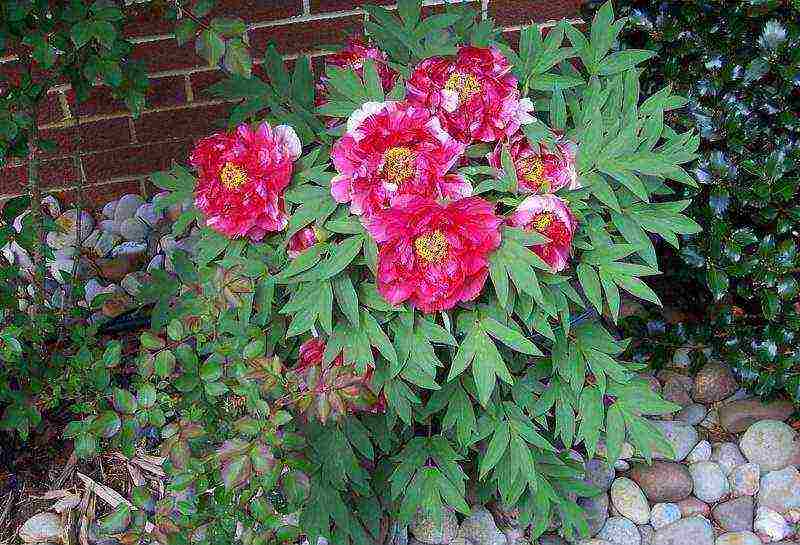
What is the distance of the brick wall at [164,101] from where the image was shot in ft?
7.86

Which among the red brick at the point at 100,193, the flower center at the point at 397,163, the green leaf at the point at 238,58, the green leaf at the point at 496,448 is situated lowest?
the red brick at the point at 100,193

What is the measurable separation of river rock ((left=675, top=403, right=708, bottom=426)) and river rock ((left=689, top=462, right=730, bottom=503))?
15 cm

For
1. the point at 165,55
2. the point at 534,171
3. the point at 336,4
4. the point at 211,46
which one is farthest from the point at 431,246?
the point at 165,55

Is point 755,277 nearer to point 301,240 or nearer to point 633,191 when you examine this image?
point 633,191

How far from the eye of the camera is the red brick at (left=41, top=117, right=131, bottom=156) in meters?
2.49

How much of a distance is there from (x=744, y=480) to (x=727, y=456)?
0.07 metres

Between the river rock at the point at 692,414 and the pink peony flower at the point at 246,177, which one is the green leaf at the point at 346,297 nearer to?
the pink peony flower at the point at 246,177

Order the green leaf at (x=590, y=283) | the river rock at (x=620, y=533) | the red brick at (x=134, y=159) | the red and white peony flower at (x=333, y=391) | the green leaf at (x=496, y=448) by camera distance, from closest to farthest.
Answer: the red and white peony flower at (x=333, y=391) → the green leaf at (x=590, y=283) → the green leaf at (x=496, y=448) → the river rock at (x=620, y=533) → the red brick at (x=134, y=159)

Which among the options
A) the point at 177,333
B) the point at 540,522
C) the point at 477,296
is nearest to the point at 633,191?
the point at 477,296

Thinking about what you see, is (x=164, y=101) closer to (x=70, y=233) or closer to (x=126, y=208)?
(x=126, y=208)

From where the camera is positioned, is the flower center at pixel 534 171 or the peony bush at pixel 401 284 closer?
the peony bush at pixel 401 284

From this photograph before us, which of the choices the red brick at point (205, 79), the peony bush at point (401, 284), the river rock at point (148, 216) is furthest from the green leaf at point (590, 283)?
the river rock at point (148, 216)

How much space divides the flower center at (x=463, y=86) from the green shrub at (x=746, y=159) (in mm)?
649

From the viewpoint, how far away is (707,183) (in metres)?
1.91
